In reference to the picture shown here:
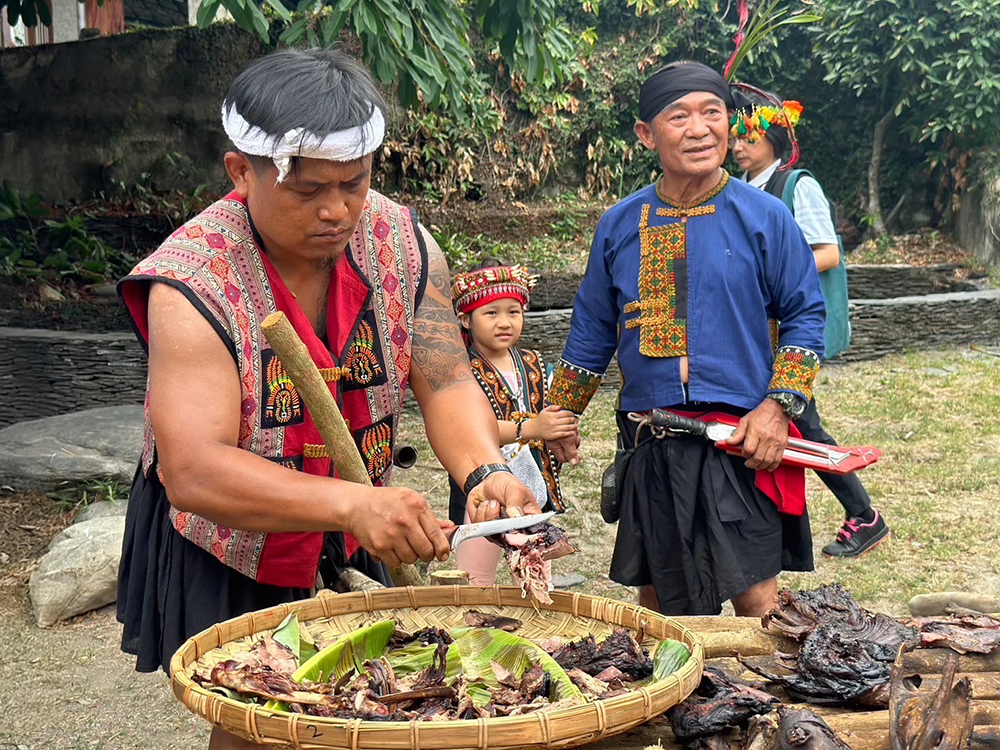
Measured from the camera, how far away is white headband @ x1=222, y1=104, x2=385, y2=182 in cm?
200

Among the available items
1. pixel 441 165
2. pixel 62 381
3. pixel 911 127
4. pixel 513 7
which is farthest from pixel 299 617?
pixel 911 127

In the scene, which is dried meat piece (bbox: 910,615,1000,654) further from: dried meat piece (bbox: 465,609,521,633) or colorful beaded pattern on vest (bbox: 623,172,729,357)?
colorful beaded pattern on vest (bbox: 623,172,729,357)

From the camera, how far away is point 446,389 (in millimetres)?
2439

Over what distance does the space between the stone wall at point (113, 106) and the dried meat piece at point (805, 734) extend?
9.46 m

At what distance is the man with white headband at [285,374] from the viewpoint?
199 centimetres

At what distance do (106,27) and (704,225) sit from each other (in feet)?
36.5

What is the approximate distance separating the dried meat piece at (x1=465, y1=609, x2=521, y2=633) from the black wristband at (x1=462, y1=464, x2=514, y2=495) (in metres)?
0.29

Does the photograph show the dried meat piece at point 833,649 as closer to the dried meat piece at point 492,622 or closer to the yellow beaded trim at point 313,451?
the dried meat piece at point 492,622

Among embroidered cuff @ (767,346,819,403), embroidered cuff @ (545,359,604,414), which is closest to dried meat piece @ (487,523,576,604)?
embroidered cuff @ (767,346,819,403)

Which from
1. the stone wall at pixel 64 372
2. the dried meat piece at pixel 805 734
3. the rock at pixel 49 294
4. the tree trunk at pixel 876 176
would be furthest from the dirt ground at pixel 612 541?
the tree trunk at pixel 876 176

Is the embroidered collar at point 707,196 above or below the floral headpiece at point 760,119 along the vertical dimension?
below

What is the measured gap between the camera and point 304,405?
2205 millimetres

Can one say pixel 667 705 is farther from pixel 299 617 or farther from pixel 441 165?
pixel 441 165

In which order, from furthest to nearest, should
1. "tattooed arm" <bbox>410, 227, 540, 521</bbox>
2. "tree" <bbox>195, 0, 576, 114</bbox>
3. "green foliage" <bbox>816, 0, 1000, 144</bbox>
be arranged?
"green foliage" <bbox>816, 0, 1000, 144</bbox> < "tree" <bbox>195, 0, 576, 114</bbox> < "tattooed arm" <bbox>410, 227, 540, 521</bbox>
